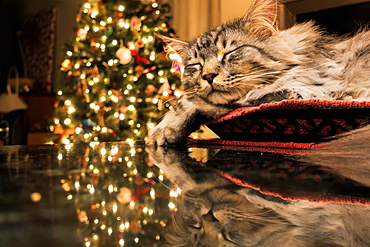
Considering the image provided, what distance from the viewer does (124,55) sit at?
2.99 meters

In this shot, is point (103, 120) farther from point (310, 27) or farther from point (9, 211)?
point (9, 211)

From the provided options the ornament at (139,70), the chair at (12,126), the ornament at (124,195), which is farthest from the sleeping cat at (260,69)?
the chair at (12,126)

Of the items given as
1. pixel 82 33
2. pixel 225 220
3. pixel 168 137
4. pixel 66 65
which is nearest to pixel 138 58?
pixel 82 33

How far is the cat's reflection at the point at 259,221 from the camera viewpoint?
0.19 m

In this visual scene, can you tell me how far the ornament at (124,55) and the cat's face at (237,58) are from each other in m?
2.01

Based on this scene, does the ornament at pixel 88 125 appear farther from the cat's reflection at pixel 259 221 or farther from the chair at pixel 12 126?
the cat's reflection at pixel 259 221

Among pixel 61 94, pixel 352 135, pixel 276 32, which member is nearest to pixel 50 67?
pixel 61 94

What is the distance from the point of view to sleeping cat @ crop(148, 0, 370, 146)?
0.82 meters

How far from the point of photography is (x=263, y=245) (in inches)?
7.1

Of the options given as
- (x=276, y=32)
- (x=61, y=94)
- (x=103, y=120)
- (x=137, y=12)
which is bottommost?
(x=103, y=120)


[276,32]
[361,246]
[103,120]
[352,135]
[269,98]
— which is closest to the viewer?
[361,246]

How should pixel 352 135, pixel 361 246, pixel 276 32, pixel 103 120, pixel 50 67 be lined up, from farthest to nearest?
1. pixel 50 67
2. pixel 103 120
3. pixel 276 32
4. pixel 352 135
5. pixel 361 246

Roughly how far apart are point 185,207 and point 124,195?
0.20 feet

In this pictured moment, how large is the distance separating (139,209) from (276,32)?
833mm
